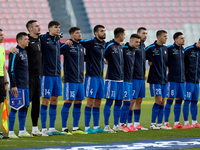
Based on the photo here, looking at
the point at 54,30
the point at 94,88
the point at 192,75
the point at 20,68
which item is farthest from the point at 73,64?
the point at 192,75

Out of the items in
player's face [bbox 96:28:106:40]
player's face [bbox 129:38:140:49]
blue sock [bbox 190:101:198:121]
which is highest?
player's face [bbox 96:28:106:40]

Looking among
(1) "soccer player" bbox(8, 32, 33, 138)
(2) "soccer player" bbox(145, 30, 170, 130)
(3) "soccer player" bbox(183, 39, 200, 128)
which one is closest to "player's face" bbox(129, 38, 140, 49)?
(2) "soccer player" bbox(145, 30, 170, 130)

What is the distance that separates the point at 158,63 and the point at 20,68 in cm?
334

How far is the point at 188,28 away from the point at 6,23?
13017 millimetres

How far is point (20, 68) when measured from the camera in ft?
24.6

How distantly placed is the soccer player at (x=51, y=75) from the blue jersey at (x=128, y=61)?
1575 millimetres

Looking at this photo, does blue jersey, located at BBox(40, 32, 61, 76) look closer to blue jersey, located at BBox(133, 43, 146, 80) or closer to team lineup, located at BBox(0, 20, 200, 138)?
team lineup, located at BBox(0, 20, 200, 138)

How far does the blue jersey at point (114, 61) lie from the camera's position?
861cm

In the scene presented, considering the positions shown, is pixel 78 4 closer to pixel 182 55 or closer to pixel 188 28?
pixel 188 28

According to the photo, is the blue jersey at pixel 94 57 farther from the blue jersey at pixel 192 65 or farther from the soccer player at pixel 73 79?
the blue jersey at pixel 192 65

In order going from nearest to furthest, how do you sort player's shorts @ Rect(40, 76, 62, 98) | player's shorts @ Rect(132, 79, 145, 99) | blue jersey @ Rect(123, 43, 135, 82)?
player's shorts @ Rect(40, 76, 62, 98)
blue jersey @ Rect(123, 43, 135, 82)
player's shorts @ Rect(132, 79, 145, 99)

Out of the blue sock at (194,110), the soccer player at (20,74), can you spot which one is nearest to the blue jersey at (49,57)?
the soccer player at (20,74)

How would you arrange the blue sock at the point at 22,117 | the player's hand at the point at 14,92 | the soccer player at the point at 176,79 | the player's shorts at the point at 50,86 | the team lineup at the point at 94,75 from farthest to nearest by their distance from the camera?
the soccer player at the point at 176,79, the player's shorts at the point at 50,86, the team lineup at the point at 94,75, the blue sock at the point at 22,117, the player's hand at the point at 14,92

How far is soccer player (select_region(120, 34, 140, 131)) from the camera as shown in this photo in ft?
28.9
